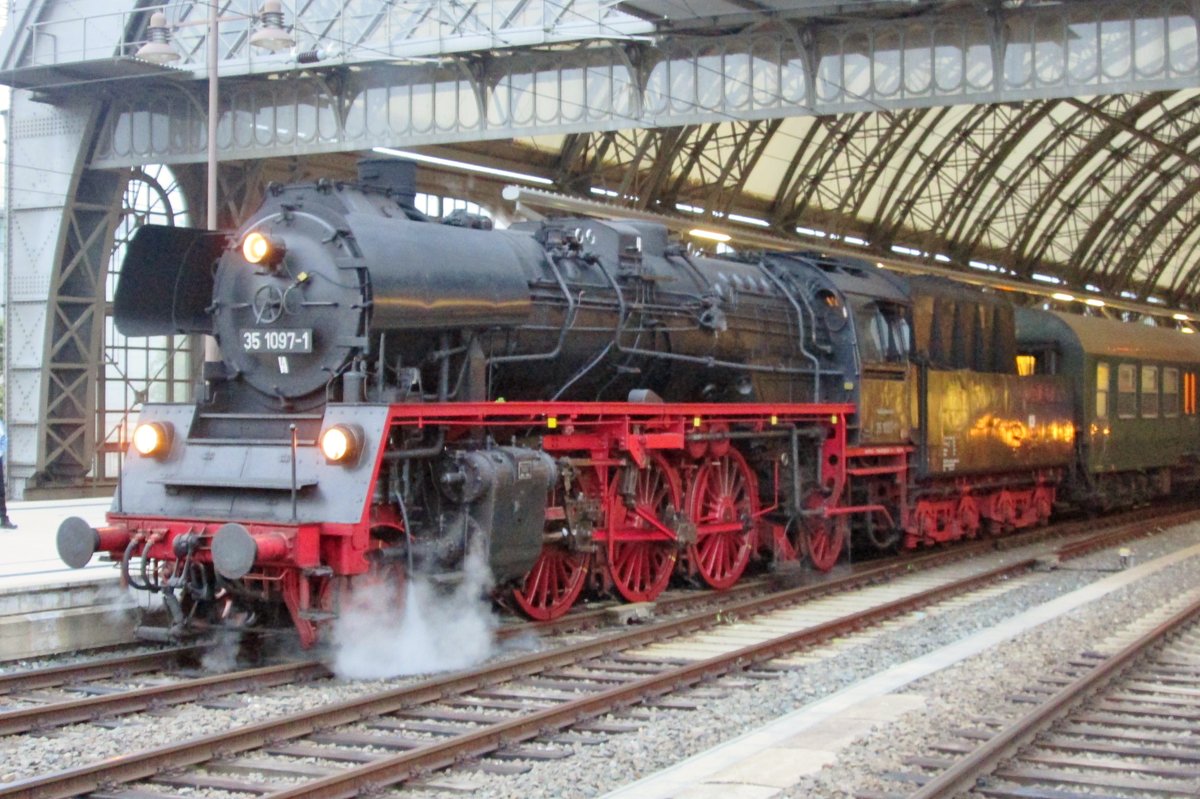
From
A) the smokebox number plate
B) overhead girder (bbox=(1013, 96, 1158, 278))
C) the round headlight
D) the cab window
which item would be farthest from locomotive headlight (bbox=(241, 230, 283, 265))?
overhead girder (bbox=(1013, 96, 1158, 278))

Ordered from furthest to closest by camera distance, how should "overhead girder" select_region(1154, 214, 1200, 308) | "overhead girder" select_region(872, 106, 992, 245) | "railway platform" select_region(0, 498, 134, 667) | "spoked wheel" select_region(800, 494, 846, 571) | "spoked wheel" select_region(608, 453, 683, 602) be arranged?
"overhead girder" select_region(1154, 214, 1200, 308) < "overhead girder" select_region(872, 106, 992, 245) < "spoked wheel" select_region(800, 494, 846, 571) < "spoked wheel" select_region(608, 453, 683, 602) < "railway platform" select_region(0, 498, 134, 667)

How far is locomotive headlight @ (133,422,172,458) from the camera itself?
10.2 metres

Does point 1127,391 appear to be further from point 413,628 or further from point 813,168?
point 413,628

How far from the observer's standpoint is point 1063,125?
38406 mm

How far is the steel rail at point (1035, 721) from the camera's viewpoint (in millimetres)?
6645

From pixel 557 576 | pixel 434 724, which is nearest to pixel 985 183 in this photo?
pixel 557 576

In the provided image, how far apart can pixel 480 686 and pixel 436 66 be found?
13366 mm

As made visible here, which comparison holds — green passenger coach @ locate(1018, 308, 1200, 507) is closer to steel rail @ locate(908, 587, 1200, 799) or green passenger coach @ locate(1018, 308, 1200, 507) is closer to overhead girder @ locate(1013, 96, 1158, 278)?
steel rail @ locate(908, 587, 1200, 799)

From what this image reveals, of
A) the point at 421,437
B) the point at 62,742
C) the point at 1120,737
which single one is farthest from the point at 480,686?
the point at 1120,737

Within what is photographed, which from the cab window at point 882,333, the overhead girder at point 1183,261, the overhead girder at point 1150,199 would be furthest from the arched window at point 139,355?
the overhead girder at point 1183,261

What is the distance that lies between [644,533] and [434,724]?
4493 mm

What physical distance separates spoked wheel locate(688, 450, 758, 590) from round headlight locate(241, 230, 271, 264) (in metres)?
4.93

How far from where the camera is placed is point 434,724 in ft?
26.8

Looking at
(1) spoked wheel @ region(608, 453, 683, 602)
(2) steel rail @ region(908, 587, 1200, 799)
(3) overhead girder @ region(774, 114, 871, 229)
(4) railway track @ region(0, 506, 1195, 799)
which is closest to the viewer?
(2) steel rail @ region(908, 587, 1200, 799)
